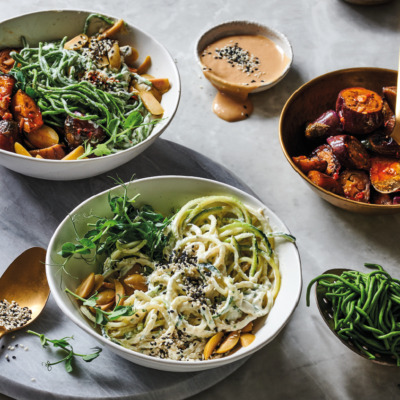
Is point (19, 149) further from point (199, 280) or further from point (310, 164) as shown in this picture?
point (310, 164)

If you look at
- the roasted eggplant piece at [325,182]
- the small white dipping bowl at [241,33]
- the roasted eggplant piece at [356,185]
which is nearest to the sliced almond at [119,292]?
the roasted eggplant piece at [325,182]

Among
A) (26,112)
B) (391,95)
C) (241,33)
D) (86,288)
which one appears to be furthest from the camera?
(241,33)

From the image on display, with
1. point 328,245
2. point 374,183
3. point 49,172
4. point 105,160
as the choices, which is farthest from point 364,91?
point 49,172

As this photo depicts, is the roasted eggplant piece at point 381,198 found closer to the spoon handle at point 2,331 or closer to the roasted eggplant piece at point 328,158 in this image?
the roasted eggplant piece at point 328,158

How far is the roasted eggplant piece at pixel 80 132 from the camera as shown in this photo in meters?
2.25

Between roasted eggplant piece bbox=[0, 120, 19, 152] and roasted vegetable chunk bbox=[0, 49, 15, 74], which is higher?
roasted vegetable chunk bbox=[0, 49, 15, 74]

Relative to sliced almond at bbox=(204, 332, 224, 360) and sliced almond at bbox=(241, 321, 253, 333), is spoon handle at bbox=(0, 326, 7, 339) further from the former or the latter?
sliced almond at bbox=(241, 321, 253, 333)

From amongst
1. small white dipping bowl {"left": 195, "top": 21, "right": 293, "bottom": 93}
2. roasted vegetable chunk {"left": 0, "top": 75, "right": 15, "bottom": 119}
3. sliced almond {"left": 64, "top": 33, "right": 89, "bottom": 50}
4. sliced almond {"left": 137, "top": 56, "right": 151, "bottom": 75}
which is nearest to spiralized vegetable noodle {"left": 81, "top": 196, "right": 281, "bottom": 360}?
roasted vegetable chunk {"left": 0, "top": 75, "right": 15, "bottom": 119}

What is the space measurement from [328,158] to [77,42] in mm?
1264

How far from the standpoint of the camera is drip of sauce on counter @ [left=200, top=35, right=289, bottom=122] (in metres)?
2.77

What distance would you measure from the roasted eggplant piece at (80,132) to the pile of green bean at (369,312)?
3.41ft

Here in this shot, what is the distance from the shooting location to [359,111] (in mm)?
2381

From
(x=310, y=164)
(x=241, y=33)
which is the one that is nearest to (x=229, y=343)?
(x=310, y=164)

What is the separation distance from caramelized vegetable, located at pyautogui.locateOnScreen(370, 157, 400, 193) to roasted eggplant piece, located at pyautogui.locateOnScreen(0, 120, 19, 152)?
1.45 metres
